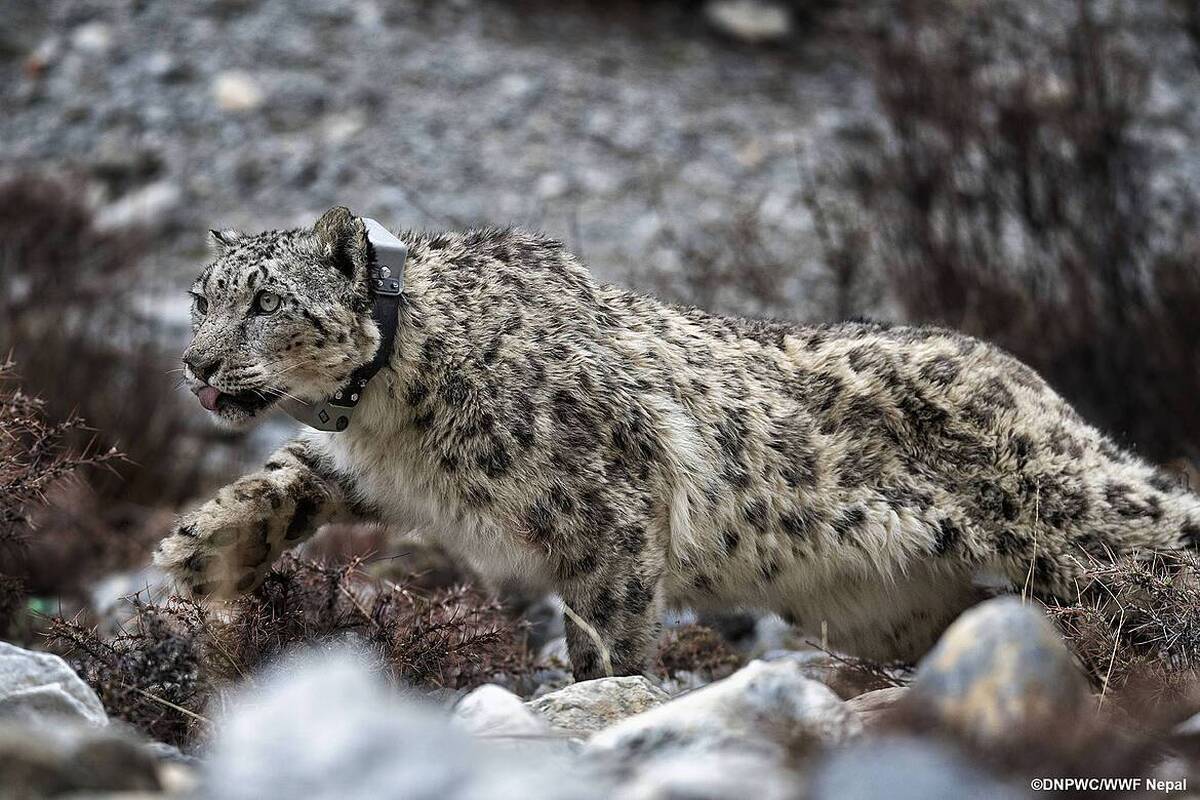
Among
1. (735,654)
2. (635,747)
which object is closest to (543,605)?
(735,654)

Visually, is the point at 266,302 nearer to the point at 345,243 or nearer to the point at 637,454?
the point at 345,243

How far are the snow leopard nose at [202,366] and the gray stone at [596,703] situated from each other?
4.89 ft

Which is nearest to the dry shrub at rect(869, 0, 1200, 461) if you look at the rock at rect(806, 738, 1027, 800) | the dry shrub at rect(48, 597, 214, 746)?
the dry shrub at rect(48, 597, 214, 746)

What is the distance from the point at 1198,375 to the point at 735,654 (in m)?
3.90

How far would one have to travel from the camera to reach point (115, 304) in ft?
32.8

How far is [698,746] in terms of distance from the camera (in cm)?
307

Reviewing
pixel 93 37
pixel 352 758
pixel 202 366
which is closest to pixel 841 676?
pixel 202 366

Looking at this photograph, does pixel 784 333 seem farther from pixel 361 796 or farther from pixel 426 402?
pixel 361 796

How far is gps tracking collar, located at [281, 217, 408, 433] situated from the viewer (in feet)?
15.9

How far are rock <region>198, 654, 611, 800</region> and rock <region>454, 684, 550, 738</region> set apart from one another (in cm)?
71

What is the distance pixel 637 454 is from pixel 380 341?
0.96 meters

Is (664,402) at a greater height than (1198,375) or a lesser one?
greater

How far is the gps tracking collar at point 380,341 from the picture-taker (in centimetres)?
484

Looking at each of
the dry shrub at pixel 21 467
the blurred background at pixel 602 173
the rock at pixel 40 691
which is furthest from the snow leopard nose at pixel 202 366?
the rock at pixel 40 691
